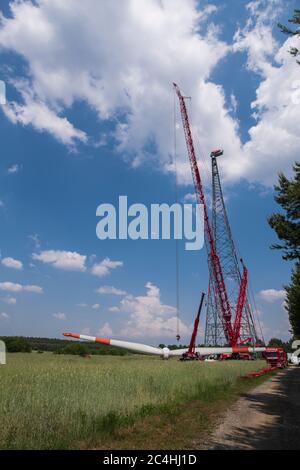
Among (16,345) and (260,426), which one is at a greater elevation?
(16,345)

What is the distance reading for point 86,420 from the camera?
460 inches

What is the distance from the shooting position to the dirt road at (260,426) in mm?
11023

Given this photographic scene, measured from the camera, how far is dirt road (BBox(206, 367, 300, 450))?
1102 centimetres

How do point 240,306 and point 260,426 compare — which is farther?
point 240,306

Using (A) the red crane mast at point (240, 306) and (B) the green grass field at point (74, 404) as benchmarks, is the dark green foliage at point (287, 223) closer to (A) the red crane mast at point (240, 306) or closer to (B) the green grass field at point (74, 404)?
(B) the green grass field at point (74, 404)

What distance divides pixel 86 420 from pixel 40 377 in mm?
5378

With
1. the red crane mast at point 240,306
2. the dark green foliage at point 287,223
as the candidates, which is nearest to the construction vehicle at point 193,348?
the red crane mast at point 240,306

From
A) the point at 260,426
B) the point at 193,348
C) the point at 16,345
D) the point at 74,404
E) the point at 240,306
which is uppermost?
the point at 240,306

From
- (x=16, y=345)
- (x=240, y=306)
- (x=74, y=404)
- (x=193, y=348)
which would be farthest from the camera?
(x=16, y=345)

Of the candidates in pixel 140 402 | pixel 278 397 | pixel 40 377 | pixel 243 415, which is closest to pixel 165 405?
pixel 140 402

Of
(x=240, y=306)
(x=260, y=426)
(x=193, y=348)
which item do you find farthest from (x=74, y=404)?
(x=240, y=306)

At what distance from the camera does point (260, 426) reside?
13.9 m

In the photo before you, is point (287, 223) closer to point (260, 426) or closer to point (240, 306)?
point (260, 426)

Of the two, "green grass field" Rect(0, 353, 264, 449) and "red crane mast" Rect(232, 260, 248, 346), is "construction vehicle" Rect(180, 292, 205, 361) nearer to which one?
"red crane mast" Rect(232, 260, 248, 346)
